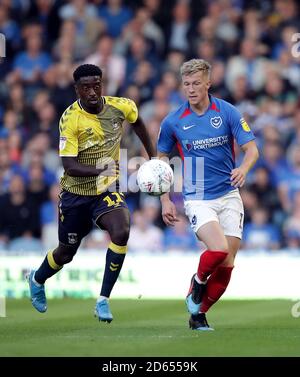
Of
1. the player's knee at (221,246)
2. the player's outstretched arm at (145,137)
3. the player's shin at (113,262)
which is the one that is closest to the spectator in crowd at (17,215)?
the player's outstretched arm at (145,137)

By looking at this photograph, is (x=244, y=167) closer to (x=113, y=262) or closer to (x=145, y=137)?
(x=145, y=137)

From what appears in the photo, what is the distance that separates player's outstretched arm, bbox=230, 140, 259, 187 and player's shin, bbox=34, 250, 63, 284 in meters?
2.24

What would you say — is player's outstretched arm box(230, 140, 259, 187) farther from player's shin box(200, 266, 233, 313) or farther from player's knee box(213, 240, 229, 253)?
player's shin box(200, 266, 233, 313)

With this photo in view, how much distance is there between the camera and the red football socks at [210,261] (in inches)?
382

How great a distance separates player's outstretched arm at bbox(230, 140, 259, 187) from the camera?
30.9 feet

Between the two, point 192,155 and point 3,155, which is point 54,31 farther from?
point 192,155

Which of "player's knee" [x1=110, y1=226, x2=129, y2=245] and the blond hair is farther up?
the blond hair

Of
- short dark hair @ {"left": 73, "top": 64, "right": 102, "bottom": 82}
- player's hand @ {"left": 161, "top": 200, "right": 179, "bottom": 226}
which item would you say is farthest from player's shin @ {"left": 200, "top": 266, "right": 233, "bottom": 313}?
short dark hair @ {"left": 73, "top": 64, "right": 102, "bottom": 82}

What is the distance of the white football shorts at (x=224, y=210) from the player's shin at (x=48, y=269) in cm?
153

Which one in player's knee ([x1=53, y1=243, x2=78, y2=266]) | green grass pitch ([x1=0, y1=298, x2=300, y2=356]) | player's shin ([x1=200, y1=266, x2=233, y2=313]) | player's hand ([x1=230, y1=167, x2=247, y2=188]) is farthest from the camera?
player's knee ([x1=53, y1=243, x2=78, y2=266])

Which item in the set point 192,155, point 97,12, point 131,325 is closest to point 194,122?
point 192,155

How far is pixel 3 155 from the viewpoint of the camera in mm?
17219

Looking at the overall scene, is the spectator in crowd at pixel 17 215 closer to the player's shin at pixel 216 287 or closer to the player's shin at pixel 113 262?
the player's shin at pixel 113 262

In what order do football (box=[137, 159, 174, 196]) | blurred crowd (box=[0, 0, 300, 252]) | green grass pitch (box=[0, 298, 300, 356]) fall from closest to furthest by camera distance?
green grass pitch (box=[0, 298, 300, 356])
football (box=[137, 159, 174, 196])
blurred crowd (box=[0, 0, 300, 252])
